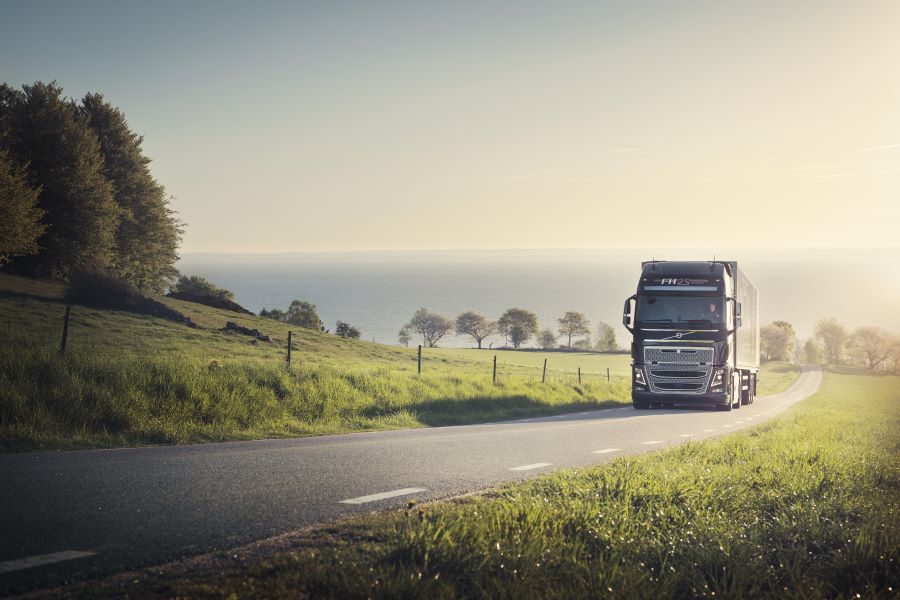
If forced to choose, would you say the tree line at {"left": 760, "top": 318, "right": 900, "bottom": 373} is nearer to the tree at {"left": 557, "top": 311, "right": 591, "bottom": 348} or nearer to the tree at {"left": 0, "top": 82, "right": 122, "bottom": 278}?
the tree at {"left": 557, "top": 311, "right": 591, "bottom": 348}

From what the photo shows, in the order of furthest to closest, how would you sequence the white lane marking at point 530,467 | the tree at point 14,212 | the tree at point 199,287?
the tree at point 199,287
the tree at point 14,212
the white lane marking at point 530,467

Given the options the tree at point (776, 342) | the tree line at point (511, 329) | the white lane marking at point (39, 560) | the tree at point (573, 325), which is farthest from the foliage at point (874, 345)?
the white lane marking at point (39, 560)

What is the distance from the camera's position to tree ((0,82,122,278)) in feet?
160

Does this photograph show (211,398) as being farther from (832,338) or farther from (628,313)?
(832,338)

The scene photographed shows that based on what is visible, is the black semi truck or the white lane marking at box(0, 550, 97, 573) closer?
the white lane marking at box(0, 550, 97, 573)

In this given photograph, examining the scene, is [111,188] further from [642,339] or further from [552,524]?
[552,524]

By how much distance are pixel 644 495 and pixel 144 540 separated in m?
4.38

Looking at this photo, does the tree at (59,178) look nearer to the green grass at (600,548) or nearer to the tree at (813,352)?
the green grass at (600,548)

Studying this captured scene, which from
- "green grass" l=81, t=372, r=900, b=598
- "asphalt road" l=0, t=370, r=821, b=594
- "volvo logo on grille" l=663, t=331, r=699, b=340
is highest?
"volvo logo on grille" l=663, t=331, r=699, b=340

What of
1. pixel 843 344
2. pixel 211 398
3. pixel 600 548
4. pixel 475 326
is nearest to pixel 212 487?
pixel 600 548

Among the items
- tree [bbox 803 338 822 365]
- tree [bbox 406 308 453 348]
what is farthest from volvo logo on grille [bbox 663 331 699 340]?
tree [bbox 803 338 822 365]

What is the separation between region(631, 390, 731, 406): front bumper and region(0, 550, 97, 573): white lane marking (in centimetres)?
2170

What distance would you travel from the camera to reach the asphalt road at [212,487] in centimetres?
537

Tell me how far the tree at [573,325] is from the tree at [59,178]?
132858 millimetres
